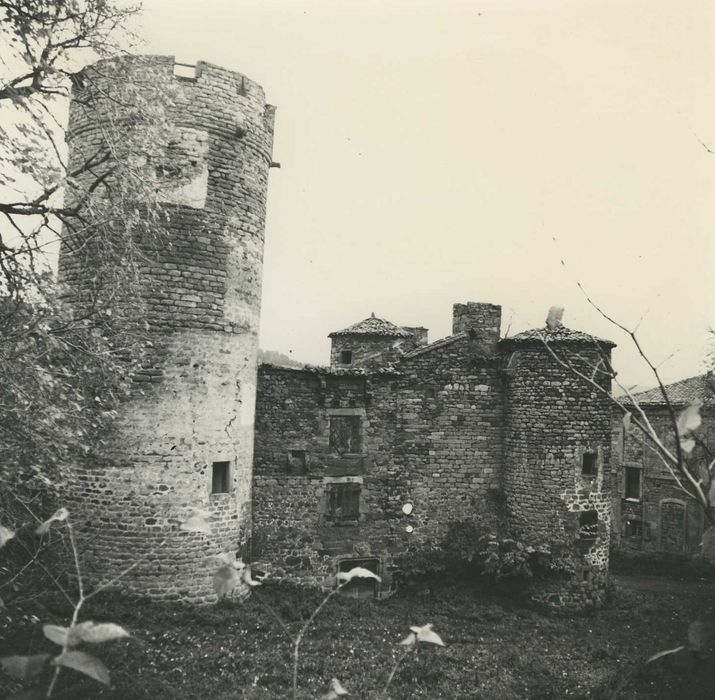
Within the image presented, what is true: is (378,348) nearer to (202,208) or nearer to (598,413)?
(598,413)

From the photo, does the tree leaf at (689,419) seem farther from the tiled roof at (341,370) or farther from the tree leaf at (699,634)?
the tiled roof at (341,370)

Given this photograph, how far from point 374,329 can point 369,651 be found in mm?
14123

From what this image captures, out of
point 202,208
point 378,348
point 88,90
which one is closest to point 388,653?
point 202,208

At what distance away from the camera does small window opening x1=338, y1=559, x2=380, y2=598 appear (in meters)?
14.1

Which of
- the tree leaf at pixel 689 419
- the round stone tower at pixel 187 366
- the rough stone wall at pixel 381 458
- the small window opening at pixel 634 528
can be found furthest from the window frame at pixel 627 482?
the tree leaf at pixel 689 419

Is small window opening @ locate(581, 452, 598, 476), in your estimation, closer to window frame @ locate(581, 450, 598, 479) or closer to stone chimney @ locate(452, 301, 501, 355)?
window frame @ locate(581, 450, 598, 479)

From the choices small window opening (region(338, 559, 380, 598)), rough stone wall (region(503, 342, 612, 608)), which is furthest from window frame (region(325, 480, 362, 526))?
rough stone wall (region(503, 342, 612, 608))

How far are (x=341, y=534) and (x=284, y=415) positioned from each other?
11.0 feet

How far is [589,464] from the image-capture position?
14.6 metres

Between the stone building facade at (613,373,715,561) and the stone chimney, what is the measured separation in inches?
376

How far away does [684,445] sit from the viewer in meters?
2.68

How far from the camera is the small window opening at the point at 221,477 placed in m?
11.7

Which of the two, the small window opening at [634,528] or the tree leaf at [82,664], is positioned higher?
the tree leaf at [82,664]

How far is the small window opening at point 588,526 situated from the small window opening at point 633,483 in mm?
10614
